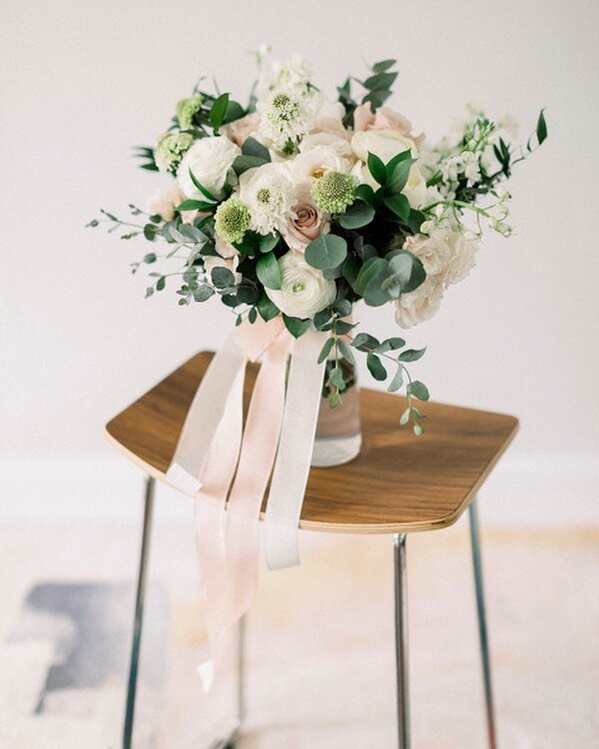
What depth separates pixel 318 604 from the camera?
1.79 m

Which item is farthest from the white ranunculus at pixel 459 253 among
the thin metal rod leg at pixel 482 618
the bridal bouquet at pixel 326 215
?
the thin metal rod leg at pixel 482 618

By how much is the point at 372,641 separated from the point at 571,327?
76 cm

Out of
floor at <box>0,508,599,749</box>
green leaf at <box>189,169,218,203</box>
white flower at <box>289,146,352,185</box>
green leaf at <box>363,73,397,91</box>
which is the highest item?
green leaf at <box>363,73,397,91</box>

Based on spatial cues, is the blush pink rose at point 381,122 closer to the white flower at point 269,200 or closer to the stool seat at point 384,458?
the white flower at point 269,200

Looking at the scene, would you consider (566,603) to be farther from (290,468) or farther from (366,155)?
Result: (366,155)

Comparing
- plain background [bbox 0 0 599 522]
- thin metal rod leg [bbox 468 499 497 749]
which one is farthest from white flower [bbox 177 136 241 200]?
plain background [bbox 0 0 599 522]

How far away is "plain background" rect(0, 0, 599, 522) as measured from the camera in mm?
1754

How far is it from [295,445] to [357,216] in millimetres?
270

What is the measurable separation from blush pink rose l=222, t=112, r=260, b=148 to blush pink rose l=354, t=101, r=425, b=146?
110mm

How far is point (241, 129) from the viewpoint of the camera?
100 cm

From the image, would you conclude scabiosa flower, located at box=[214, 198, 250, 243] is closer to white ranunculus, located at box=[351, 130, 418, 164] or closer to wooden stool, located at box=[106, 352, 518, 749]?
white ranunculus, located at box=[351, 130, 418, 164]

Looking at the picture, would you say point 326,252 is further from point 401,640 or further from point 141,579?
point 141,579

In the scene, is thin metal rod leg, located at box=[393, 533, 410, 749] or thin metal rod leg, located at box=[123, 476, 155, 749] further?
thin metal rod leg, located at box=[123, 476, 155, 749]

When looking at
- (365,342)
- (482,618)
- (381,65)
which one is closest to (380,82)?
(381,65)
